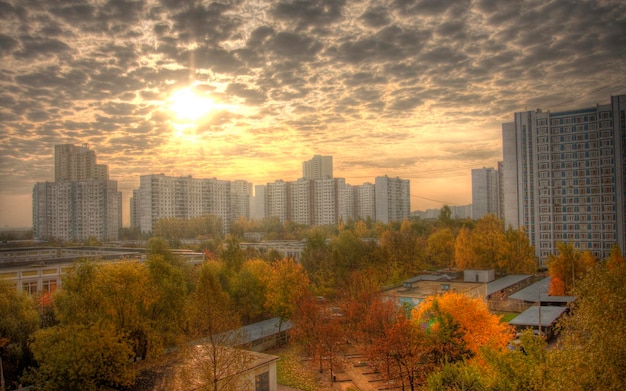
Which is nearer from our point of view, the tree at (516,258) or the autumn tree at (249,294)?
the autumn tree at (249,294)

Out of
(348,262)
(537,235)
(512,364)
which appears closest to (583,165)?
(537,235)

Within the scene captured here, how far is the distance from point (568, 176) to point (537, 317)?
15.0m

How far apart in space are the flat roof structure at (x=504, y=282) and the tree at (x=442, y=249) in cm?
520

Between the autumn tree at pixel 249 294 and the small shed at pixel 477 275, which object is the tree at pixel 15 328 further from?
the small shed at pixel 477 275

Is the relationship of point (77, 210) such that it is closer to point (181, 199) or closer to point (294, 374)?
point (181, 199)

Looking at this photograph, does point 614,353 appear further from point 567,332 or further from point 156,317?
point 156,317

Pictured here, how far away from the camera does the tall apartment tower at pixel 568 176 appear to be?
23.5 meters

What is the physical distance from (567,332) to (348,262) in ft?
46.2

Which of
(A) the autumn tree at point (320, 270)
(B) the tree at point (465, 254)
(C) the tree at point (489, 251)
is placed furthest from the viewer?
(B) the tree at point (465, 254)

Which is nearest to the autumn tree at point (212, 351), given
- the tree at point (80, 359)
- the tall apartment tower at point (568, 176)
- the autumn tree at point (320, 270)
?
the tree at point (80, 359)

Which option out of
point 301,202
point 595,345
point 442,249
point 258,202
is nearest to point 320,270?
point 442,249

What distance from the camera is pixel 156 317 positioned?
34.7 ft

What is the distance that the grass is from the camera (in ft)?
33.2

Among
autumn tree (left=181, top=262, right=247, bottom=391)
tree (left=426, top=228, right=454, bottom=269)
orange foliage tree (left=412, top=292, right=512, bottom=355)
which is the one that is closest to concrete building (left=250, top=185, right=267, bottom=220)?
tree (left=426, top=228, right=454, bottom=269)
